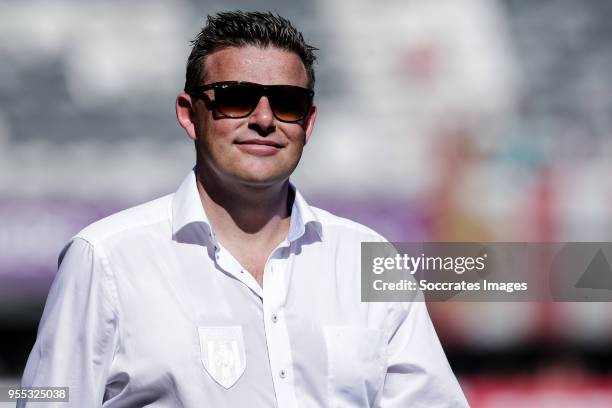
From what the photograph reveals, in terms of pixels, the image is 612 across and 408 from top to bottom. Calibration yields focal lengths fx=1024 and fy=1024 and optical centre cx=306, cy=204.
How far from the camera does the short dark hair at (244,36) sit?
6.93 feet

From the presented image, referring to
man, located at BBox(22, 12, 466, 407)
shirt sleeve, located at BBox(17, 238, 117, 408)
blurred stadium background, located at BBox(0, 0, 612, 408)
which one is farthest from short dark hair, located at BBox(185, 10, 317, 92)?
blurred stadium background, located at BBox(0, 0, 612, 408)

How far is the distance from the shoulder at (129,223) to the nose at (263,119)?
245 mm

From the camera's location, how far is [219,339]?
6.34 feet

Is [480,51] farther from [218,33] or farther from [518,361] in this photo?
[218,33]

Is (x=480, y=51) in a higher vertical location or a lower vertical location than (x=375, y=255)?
higher

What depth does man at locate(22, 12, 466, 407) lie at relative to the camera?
1.89 meters

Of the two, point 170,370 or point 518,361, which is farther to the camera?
point 518,361

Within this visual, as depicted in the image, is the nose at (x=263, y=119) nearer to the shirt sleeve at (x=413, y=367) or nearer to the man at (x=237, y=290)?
the man at (x=237, y=290)

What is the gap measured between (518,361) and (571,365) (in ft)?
1.06

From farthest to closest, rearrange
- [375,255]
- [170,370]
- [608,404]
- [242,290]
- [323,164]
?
[323,164], [608,404], [375,255], [242,290], [170,370]

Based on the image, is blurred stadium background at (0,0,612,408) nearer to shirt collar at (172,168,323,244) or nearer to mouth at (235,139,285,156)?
shirt collar at (172,168,323,244)

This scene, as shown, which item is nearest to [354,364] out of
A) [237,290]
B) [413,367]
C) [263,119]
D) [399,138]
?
[413,367]

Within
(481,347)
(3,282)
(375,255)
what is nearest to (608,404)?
(481,347)

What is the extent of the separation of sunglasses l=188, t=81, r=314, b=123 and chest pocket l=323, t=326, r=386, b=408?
446 mm
